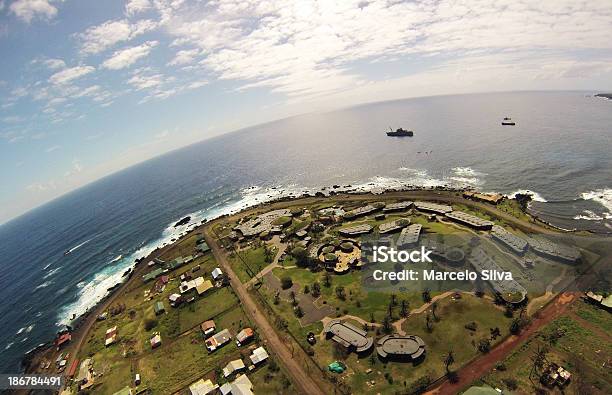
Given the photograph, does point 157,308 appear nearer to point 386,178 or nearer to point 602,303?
point 602,303

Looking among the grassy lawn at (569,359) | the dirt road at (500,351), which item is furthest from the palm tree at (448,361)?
the grassy lawn at (569,359)

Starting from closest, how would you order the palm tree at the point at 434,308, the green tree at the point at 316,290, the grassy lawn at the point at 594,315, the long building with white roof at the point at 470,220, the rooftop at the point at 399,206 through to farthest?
the grassy lawn at the point at 594,315 → the palm tree at the point at 434,308 → the green tree at the point at 316,290 → the long building with white roof at the point at 470,220 → the rooftop at the point at 399,206

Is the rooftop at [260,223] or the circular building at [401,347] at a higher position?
the rooftop at [260,223]

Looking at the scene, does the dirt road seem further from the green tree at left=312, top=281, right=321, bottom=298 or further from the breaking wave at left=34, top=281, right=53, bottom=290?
the breaking wave at left=34, top=281, right=53, bottom=290

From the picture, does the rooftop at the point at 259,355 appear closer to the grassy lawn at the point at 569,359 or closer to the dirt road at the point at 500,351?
the dirt road at the point at 500,351

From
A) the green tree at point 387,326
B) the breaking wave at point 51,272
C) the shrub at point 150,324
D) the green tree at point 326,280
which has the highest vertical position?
the breaking wave at point 51,272

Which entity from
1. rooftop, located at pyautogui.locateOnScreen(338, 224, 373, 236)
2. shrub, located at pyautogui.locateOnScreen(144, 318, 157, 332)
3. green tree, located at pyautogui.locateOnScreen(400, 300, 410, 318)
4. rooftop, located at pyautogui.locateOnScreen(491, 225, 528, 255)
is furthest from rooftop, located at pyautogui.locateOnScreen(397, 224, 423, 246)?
shrub, located at pyautogui.locateOnScreen(144, 318, 157, 332)

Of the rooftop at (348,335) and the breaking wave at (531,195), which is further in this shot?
the breaking wave at (531,195)
